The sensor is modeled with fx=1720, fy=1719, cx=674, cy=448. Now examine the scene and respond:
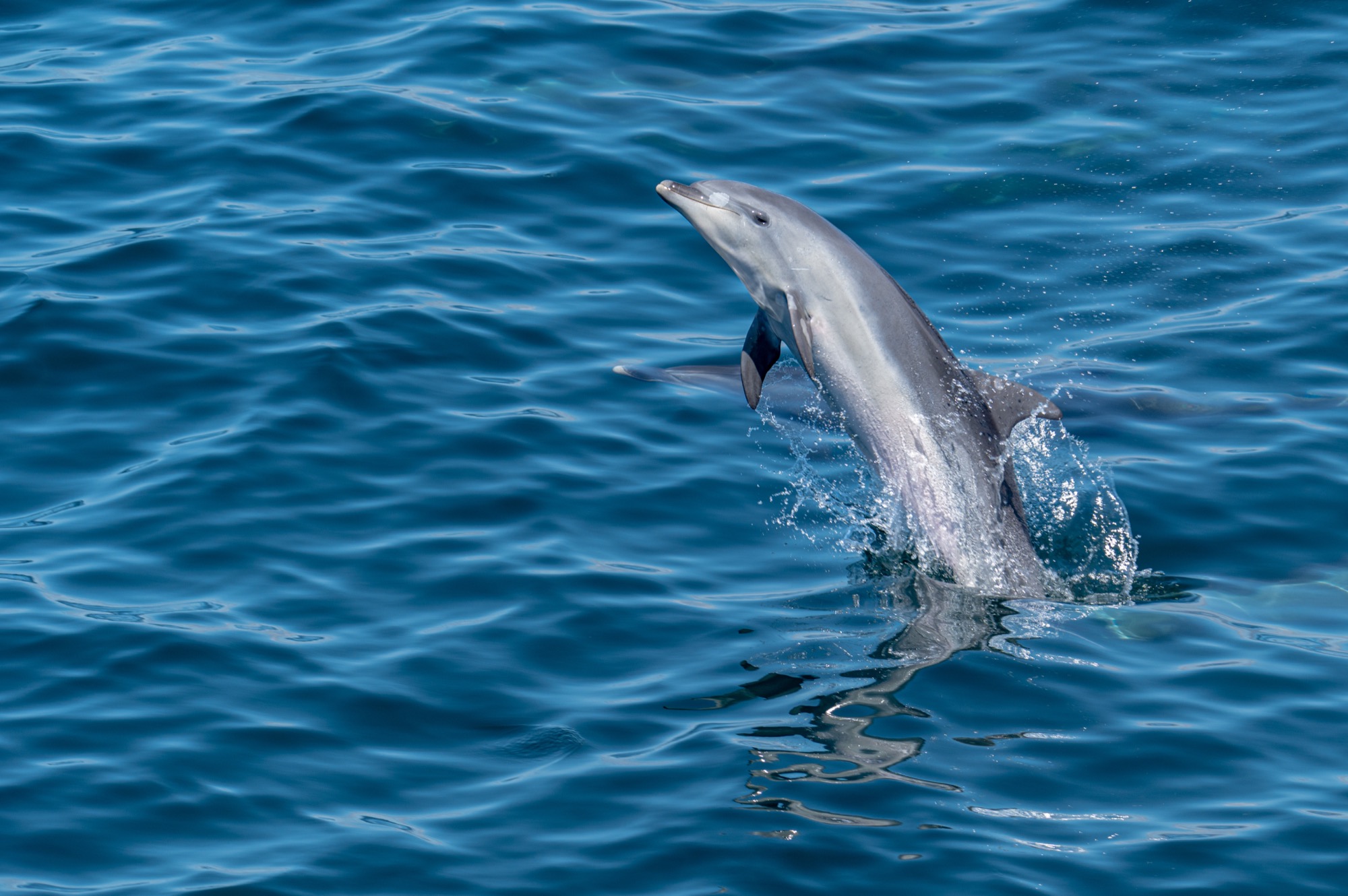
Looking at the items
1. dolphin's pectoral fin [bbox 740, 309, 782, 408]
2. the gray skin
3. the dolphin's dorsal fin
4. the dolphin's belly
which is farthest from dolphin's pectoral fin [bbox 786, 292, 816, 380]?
the dolphin's dorsal fin

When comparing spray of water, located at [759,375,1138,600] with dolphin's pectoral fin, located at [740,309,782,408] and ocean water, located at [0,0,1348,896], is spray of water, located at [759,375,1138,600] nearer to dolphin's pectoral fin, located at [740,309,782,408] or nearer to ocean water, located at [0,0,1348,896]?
ocean water, located at [0,0,1348,896]

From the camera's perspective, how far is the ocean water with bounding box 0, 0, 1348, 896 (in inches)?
282

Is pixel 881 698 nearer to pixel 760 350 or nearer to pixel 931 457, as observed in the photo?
pixel 931 457

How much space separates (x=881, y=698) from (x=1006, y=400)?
2069 millimetres

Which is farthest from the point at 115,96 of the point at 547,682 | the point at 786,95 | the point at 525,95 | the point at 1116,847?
the point at 1116,847

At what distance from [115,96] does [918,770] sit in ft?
37.6

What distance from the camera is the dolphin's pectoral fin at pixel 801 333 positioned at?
8.88 meters

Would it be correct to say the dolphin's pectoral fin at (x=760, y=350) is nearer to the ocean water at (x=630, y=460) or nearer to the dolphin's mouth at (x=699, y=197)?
the dolphin's mouth at (x=699, y=197)

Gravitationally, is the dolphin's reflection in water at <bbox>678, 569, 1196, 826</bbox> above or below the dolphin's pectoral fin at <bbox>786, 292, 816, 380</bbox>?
below

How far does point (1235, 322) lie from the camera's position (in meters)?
12.7

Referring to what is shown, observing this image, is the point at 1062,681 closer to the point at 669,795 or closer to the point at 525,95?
the point at 669,795

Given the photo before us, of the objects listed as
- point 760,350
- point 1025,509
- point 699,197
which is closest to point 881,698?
point 760,350

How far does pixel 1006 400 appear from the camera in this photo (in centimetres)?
923

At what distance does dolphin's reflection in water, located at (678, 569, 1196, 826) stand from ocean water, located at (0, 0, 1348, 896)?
0.09 feet
